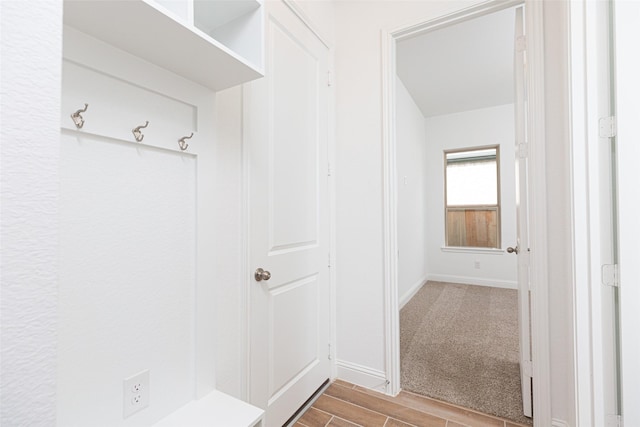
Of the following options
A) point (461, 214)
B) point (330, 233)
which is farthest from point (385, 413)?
point (461, 214)

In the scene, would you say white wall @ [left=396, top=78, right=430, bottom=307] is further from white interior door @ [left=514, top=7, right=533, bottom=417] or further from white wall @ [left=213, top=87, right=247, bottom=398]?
white wall @ [left=213, top=87, right=247, bottom=398]

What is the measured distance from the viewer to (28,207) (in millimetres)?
353

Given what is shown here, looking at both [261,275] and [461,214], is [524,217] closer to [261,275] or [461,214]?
[261,275]

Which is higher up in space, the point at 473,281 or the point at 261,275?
the point at 261,275

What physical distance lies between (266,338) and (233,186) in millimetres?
734

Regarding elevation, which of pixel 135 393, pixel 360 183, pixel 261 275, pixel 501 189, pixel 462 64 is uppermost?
pixel 462 64

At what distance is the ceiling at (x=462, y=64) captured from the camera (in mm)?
2670

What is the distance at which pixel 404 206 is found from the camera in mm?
3820

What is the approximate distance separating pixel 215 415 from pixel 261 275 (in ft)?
1.84

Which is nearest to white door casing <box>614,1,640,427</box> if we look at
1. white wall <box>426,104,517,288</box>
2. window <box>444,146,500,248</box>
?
white wall <box>426,104,517,288</box>

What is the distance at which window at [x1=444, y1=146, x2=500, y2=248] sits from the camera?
4.66m

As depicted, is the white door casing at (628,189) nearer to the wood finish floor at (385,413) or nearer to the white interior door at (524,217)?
the white interior door at (524,217)

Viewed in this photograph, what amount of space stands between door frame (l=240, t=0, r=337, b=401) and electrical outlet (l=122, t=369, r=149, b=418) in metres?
0.44

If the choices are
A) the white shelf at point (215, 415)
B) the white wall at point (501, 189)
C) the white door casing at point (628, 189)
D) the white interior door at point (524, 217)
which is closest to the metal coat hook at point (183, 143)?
the white shelf at point (215, 415)
